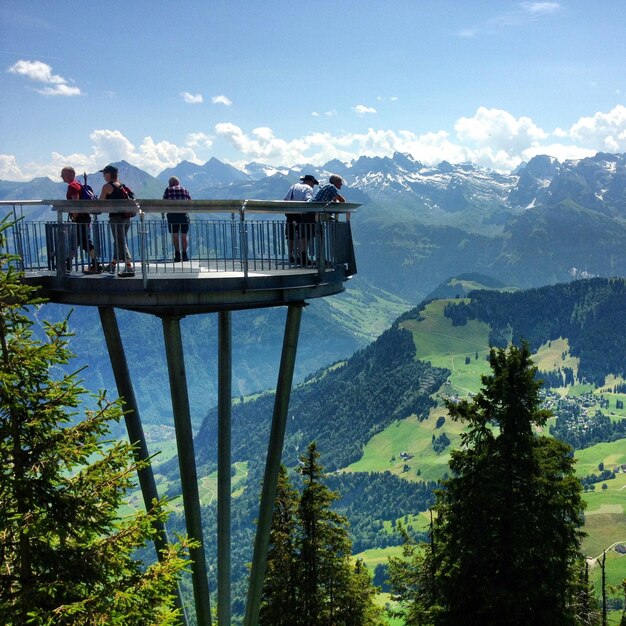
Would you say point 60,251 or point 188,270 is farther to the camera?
point 188,270

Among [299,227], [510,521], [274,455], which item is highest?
[299,227]

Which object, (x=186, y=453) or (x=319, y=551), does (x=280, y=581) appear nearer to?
(x=319, y=551)

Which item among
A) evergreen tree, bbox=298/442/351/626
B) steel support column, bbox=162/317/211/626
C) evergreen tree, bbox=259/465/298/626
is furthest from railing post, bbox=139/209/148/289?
evergreen tree, bbox=298/442/351/626

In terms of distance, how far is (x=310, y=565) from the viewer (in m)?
28.6

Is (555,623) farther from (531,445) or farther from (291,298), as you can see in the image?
(291,298)

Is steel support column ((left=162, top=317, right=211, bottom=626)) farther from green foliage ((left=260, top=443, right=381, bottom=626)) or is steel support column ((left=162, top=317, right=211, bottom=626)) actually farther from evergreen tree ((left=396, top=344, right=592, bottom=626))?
green foliage ((left=260, top=443, right=381, bottom=626))

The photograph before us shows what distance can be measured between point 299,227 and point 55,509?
25.4ft

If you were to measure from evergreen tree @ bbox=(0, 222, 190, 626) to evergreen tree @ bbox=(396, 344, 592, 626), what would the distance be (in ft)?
40.8

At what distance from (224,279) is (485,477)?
1301cm

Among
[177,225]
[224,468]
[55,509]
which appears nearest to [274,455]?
[224,468]

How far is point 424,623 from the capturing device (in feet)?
83.0

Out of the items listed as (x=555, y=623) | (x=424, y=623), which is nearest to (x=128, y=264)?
(x=555, y=623)

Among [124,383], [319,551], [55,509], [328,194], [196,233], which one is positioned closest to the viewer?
[55,509]

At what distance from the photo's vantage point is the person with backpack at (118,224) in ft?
44.7
